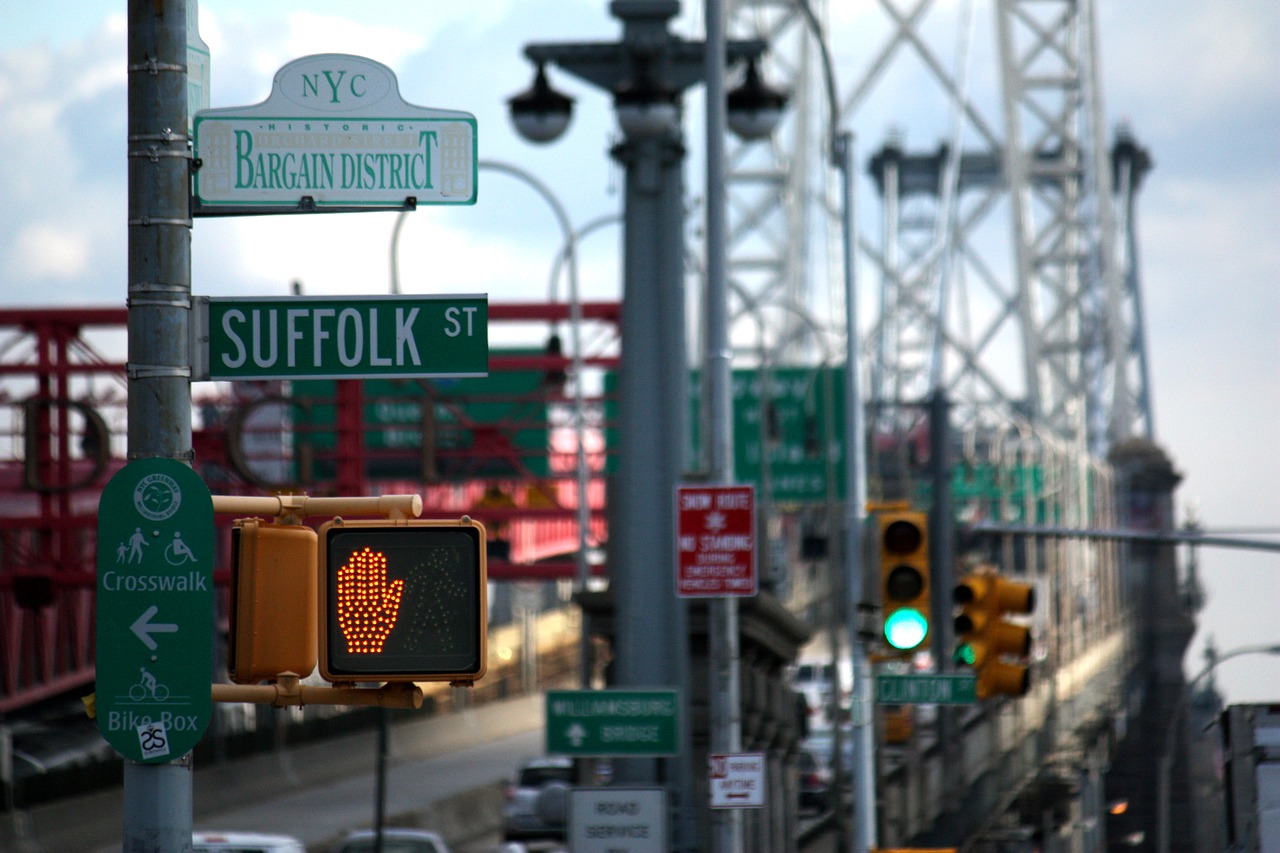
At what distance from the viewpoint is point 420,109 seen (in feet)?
23.1

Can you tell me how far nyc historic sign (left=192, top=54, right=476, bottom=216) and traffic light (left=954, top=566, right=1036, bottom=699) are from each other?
40.6 ft

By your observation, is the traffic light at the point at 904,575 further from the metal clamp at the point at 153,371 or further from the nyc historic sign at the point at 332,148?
the metal clamp at the point at 153,371

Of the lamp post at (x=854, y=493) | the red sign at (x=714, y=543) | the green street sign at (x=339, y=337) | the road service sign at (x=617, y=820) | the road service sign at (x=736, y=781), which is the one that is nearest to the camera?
the green street sign at (x=339, y=337)

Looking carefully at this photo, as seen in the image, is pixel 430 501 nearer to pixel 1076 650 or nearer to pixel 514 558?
pixel 514 558

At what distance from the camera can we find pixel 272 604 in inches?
252

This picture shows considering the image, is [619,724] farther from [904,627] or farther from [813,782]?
[813,782]

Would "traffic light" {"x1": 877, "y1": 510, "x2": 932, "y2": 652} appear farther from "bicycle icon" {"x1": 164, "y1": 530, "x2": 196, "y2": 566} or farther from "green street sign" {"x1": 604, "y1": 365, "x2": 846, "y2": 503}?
"green street sign" {"x1": 604, "y1": 365, "x2": 846, "y2": 503}

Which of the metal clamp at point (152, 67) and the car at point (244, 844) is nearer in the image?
the metal clamp at point (152, 67)

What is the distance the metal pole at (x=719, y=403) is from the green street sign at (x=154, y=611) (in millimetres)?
7593

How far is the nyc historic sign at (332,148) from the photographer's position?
6883mm

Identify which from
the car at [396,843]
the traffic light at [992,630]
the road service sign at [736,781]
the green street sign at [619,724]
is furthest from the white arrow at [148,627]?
the car at [396,843]

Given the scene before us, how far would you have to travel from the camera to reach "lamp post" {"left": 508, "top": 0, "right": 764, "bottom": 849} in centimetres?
1623

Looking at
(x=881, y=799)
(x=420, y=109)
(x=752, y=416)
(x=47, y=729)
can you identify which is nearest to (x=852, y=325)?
(x=881, y=799)

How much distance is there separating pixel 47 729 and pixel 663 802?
34308 mm
